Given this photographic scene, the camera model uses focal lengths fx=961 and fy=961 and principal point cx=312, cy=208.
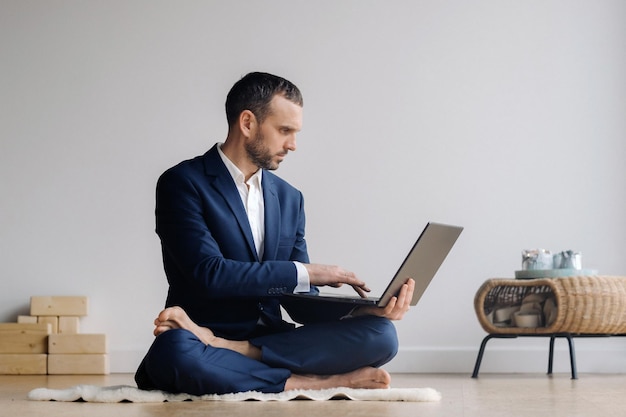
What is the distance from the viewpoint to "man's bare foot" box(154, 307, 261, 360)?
9.21ft

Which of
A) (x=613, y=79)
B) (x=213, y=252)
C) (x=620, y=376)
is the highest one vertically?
(x=613, y=79)

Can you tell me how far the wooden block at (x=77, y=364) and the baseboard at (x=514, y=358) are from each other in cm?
146

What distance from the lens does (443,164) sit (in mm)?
4930

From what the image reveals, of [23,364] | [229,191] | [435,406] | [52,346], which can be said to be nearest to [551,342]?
[435,406]

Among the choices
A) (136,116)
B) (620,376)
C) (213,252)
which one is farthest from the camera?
(136,116)

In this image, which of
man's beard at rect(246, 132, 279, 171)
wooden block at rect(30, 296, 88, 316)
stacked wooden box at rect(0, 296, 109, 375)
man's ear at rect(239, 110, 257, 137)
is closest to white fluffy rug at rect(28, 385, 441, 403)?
man's beard at rect(246, 132, 279, 171)

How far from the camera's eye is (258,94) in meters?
3.09

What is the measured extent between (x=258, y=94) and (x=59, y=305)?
2.42 m

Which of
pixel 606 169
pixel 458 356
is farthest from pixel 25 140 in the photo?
pixel 606 169

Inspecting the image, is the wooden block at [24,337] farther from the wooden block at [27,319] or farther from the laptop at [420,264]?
the laptop at [420,264]

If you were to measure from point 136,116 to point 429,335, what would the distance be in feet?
6.37

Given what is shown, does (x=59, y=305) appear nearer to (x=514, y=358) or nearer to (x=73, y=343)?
(x=73, y=343)

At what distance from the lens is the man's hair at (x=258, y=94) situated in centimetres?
309

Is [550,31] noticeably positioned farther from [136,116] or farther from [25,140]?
[25,140]
